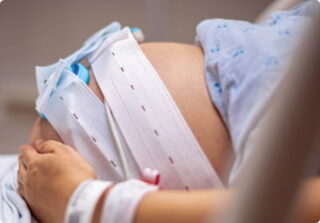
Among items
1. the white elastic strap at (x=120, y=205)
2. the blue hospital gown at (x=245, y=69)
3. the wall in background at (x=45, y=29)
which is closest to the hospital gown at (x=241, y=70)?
the blue hospital gown at (x=245, y=69)

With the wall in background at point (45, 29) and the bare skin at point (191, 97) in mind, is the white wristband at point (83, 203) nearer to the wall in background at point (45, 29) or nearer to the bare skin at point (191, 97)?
the bare skin at point (191, 97)

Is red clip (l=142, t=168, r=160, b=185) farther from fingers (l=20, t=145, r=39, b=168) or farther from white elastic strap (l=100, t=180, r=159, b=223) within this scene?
fingers (l=20, t=145, r=39, b=168)

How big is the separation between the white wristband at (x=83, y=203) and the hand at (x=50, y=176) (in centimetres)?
4

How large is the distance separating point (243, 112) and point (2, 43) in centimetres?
97

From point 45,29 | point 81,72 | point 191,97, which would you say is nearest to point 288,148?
point 191,97

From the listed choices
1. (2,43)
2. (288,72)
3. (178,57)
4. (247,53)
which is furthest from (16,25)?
(288,72)

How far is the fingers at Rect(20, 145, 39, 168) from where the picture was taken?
1.92ft

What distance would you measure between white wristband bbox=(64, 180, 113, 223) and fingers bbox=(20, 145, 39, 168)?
0.18m

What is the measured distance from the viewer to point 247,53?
1.68 ft

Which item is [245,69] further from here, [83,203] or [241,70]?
[83,203]

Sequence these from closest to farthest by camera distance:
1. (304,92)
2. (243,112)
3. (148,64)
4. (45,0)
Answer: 1. (304,92)
2. (243,112)
3. (148,64)
4. (45,0)

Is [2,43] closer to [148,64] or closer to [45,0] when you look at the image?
[45,0]

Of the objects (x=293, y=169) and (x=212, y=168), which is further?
(x=212, y=168)

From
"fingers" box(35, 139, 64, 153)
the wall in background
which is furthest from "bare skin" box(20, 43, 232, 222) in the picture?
the wall in background
